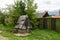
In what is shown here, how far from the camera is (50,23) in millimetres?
20859

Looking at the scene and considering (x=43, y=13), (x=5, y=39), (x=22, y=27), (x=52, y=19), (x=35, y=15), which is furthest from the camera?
(x=43, y=13)

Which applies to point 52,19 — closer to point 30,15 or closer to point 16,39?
point 30,15

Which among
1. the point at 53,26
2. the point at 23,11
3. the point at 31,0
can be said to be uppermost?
the point at 31,0

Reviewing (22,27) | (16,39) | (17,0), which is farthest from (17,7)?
(16,39)

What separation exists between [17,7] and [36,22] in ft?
12.6

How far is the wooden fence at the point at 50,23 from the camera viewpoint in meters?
19.5

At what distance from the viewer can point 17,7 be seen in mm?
23719

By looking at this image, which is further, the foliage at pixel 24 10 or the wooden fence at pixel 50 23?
the foliage at pixel 24 10

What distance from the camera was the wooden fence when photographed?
19472 mm

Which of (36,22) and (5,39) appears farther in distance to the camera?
(36,22)

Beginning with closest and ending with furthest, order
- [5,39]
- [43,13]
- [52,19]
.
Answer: [5,39], [52,19], [43,13]

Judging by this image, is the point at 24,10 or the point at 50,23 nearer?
the point at 50,23

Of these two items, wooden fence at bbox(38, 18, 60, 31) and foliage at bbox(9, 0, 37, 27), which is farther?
foliage at bbox(9, 0, 37, 27)

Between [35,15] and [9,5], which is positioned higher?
[9,5]
